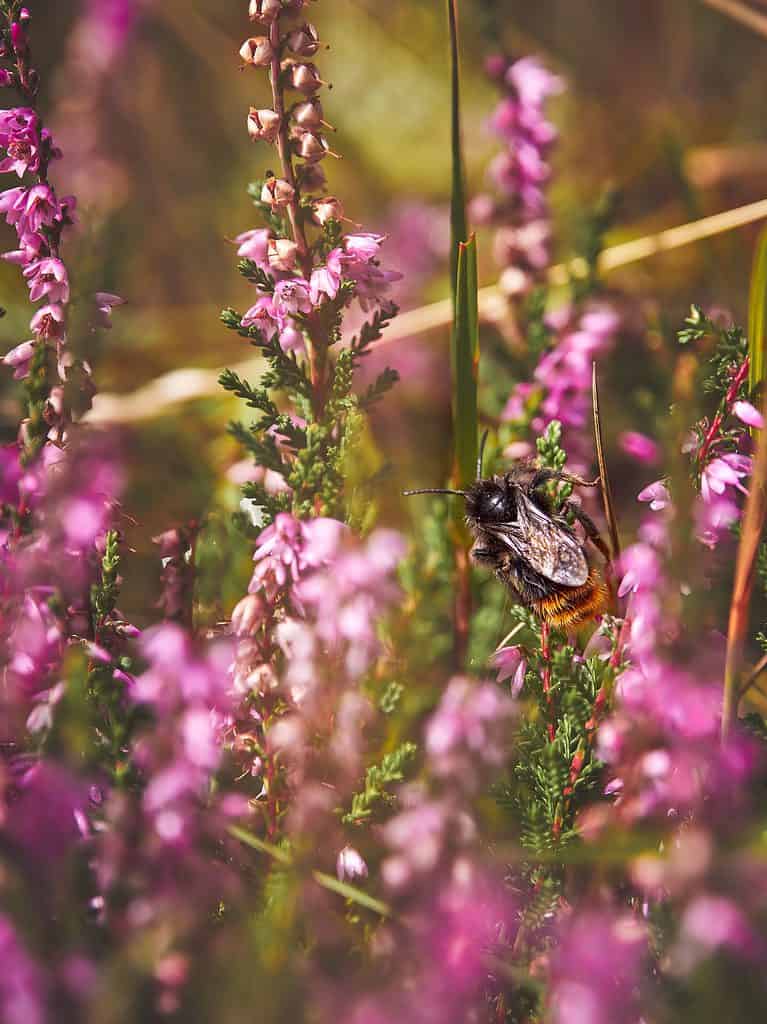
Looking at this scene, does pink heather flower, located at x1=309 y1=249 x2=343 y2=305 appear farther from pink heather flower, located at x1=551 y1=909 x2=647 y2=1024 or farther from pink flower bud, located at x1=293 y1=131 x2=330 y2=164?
pink heather flower, located at x1=551 y1=909 x2=647 y2=1024

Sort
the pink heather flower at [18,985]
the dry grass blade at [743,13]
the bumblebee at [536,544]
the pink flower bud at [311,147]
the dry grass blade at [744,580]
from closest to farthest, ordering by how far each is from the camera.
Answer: the pink heather flower at [18,985] → the dry grass blade at [744,580] → the pink flower bud at [311,147] → the bumblebee at [536,544] → the dry grass blade at [743,13]

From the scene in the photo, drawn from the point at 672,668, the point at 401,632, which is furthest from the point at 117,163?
the point at 672,668

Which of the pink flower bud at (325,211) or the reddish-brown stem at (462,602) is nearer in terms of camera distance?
the pink flower bud at (325,211)

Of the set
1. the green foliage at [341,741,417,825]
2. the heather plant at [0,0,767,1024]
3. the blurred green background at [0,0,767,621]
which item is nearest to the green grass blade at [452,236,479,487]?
the heather plant at [0,0,767,1024]

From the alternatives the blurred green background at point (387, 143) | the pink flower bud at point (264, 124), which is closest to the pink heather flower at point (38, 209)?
the pink flower bud at point (264, 124)

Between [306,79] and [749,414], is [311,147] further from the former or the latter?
[749,414]

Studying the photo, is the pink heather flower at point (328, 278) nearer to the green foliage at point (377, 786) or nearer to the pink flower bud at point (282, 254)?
the pink flower bud at point (282, 254)

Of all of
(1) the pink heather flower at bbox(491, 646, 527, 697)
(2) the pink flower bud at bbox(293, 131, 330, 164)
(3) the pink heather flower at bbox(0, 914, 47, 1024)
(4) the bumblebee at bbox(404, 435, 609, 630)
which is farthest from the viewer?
(4) the bumblebee at bbox(404, 435, 609, 630)
